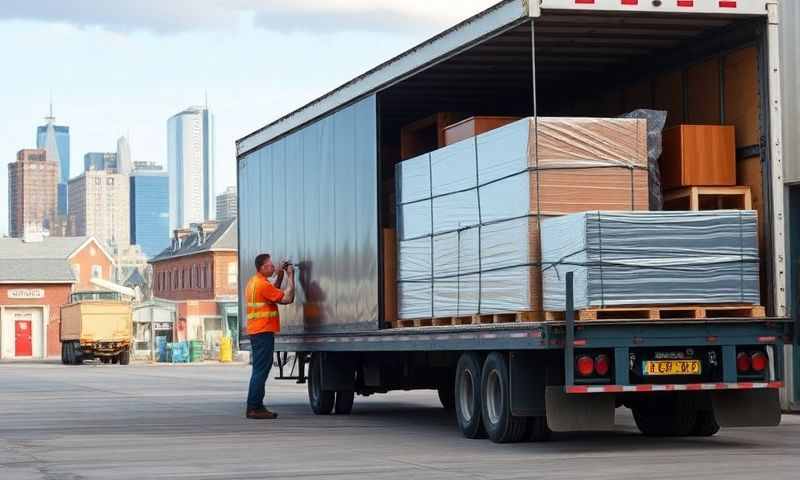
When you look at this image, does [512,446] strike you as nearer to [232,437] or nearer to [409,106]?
[232,437]

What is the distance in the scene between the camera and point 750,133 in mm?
13336

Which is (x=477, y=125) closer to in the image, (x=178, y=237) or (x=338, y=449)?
(x=338, y=449)

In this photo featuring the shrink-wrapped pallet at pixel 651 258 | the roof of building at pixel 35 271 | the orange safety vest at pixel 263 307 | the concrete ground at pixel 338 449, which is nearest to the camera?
the concrete ground at pixel 338 449

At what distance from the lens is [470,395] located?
14.4m

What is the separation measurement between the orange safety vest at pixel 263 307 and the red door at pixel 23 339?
7156 cm

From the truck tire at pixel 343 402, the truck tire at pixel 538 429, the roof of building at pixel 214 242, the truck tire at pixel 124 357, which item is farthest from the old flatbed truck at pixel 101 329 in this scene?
the truck tire at pixel 538 429

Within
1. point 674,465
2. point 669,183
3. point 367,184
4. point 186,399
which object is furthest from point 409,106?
point 186,399

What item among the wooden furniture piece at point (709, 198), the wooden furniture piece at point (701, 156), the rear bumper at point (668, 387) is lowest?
the rear bumper at point (668, 387)

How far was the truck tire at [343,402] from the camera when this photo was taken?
19.5 metres

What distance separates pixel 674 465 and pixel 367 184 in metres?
5.88

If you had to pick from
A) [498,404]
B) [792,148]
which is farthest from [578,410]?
[792,148]

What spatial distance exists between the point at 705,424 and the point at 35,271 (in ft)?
265

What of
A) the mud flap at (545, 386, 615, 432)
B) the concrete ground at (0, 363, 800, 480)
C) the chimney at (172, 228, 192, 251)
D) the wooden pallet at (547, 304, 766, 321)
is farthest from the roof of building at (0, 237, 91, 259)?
the wooden pallet at (547, 304, 766, 321)

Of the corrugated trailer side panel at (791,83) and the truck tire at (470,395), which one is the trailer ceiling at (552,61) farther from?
the corrugated trailer side panel at (791,83)
